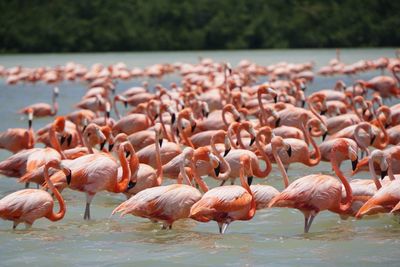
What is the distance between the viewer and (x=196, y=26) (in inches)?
1681

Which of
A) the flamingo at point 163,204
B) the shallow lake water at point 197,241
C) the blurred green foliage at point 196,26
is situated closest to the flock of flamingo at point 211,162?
the flamingo at point 163,204

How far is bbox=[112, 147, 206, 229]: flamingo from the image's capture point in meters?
6.98

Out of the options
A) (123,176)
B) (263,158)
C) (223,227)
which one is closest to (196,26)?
(263,158)

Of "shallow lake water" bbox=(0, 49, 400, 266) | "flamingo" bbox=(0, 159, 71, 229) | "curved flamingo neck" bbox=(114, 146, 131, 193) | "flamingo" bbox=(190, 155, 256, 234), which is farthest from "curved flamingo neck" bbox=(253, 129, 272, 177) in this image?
"flamingo" bbox=(0, 159, 71, 229)

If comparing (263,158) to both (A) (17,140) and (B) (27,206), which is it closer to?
(B) (27,206)

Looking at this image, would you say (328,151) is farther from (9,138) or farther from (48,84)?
(48,84)

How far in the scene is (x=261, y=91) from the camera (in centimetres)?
1135

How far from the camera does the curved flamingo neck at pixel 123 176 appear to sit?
7864 mm

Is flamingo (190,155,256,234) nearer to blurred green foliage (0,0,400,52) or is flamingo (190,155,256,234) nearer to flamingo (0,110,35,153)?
flamingo (0,110,35,153)

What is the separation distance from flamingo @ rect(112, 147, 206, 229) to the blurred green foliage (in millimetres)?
34759

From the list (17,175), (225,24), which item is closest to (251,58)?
(225,24)

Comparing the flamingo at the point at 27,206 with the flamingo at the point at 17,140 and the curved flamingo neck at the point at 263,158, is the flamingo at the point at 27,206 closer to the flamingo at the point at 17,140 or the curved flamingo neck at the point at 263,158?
the curved flamingo neck at the point at 263,158

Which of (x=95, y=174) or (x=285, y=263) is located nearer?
(x=285, y=263)

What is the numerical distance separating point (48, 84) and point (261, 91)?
1453cm
